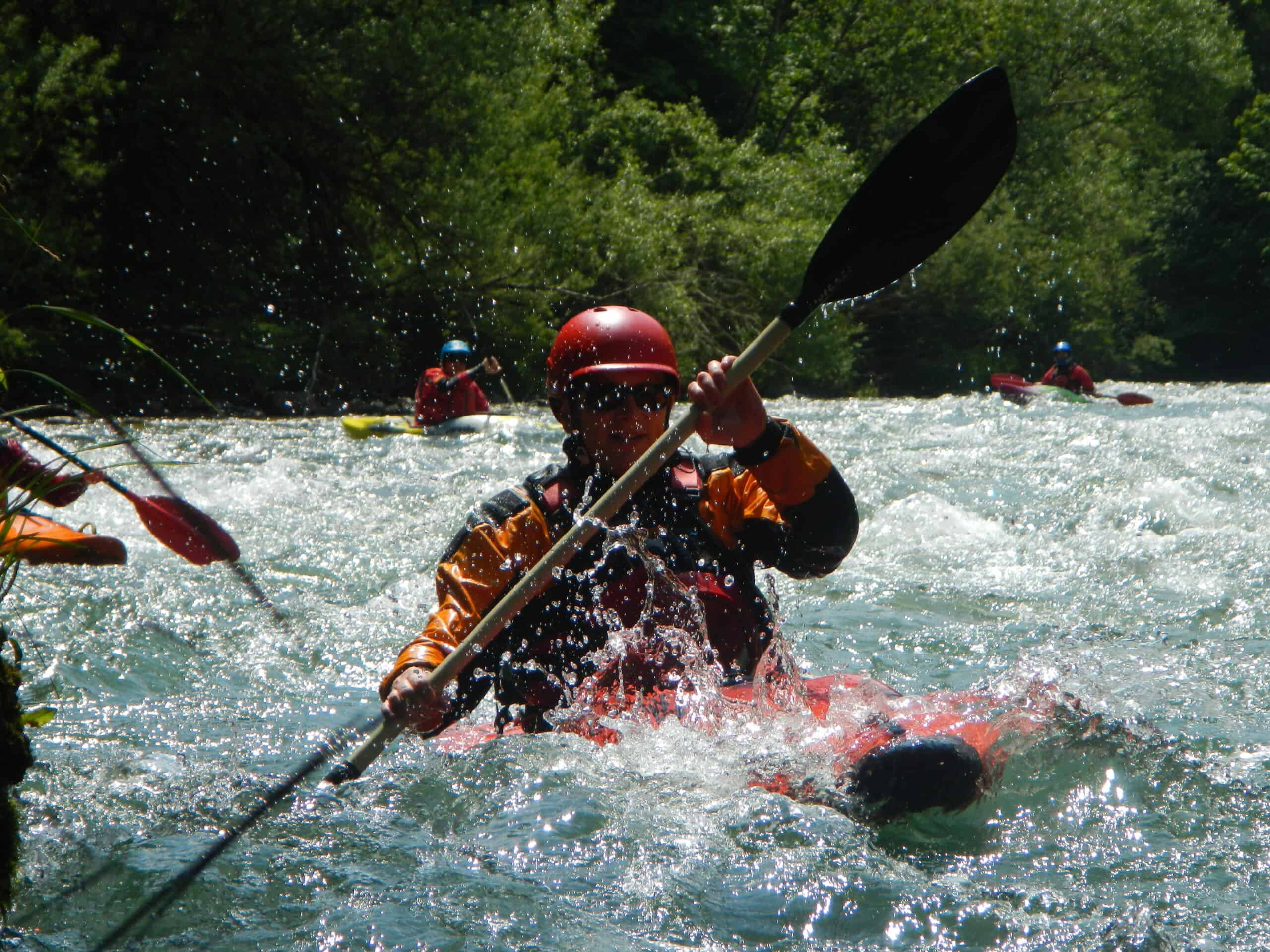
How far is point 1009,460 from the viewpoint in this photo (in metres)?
8.85

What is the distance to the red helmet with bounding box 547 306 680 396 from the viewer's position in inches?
117

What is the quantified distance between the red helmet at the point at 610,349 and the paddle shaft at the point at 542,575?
422 millimetres

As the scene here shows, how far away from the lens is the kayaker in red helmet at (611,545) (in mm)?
A: 2869

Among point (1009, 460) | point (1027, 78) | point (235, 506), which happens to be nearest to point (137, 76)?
point (235, 506)

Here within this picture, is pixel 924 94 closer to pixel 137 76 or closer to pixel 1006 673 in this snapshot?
pixel 137 76

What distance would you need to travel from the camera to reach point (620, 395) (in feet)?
9.68

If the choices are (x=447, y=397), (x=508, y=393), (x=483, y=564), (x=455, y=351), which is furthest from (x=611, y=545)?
(x=508, y=393)

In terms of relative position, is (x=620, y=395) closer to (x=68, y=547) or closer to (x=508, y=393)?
(x=68, y=547)

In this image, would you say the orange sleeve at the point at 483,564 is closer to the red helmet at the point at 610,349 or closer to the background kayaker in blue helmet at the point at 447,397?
the red helmet at the point at 610,349

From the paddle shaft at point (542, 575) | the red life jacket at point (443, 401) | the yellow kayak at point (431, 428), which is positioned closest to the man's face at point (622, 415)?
the paddle shaft at point (542, 575)

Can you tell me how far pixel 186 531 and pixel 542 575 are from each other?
1080 millimetres

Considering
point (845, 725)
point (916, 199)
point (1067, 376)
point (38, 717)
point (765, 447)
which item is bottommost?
point (1067, 376)

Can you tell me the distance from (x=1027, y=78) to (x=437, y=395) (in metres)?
17.9

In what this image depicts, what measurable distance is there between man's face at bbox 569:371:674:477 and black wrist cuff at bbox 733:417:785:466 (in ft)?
0.80
